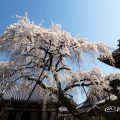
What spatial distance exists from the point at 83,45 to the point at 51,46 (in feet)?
3.75

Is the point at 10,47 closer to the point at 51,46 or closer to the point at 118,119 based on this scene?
the point at 51,46

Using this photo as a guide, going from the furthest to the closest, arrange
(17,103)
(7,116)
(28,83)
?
(7,116) < (17,103) < (28,83)

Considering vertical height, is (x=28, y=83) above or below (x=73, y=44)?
below

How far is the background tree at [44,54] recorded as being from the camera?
709cm

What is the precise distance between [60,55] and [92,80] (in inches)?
73.7

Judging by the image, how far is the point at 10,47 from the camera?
23.3 feet

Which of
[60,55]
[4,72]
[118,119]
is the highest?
[60,55]

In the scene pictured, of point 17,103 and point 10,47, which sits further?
point 17,103

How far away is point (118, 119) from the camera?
720cm

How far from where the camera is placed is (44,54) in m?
7.75

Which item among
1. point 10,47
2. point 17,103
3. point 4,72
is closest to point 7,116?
point 17,103

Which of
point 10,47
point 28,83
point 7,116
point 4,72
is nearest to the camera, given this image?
Result: point 10,47

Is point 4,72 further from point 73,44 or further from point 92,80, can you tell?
point 92,80

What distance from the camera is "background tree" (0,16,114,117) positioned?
7.09 meters
